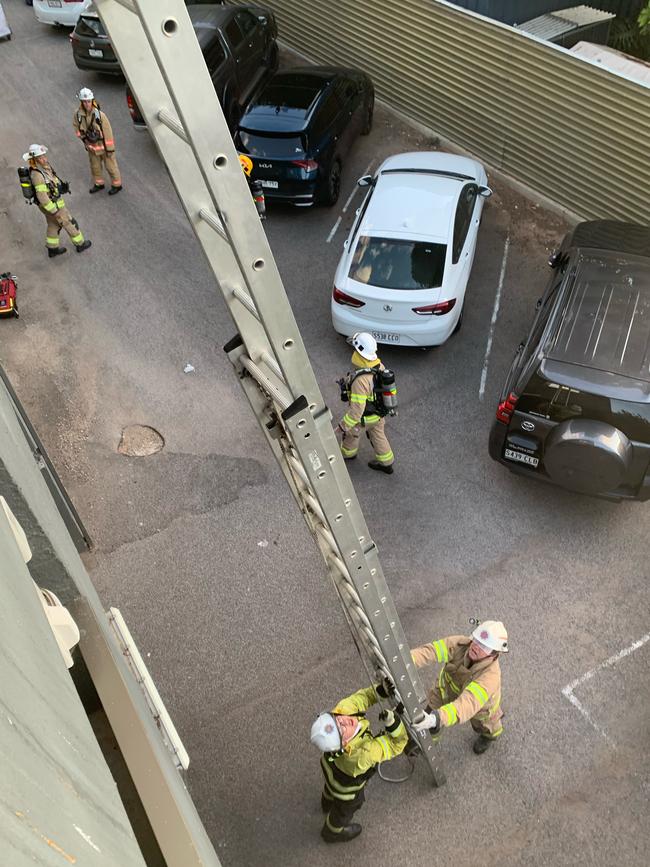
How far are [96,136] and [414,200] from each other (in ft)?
16.8

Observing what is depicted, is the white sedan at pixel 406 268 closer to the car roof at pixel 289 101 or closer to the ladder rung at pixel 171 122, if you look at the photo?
the car roof at pixel 289 101

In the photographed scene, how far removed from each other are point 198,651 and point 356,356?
10.2 feet

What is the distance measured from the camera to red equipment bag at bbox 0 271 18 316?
9875 millimetres

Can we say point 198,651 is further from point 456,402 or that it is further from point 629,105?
point 629,105

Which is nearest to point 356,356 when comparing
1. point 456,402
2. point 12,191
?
point 456,402

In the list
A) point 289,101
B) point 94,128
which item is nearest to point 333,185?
point 289,101

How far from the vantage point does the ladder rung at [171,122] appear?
2148 mm

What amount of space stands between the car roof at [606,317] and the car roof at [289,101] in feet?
17.5

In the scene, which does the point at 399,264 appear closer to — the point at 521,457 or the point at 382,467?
the point at 382,467

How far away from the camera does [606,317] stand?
7.13 meters

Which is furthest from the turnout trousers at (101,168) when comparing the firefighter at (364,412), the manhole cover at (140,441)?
the firefighter at (364,412)

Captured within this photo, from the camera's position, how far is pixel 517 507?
7.74 meters

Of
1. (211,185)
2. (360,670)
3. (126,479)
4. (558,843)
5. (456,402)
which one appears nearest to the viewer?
(211,185)

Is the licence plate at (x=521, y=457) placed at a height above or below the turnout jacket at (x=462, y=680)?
below
